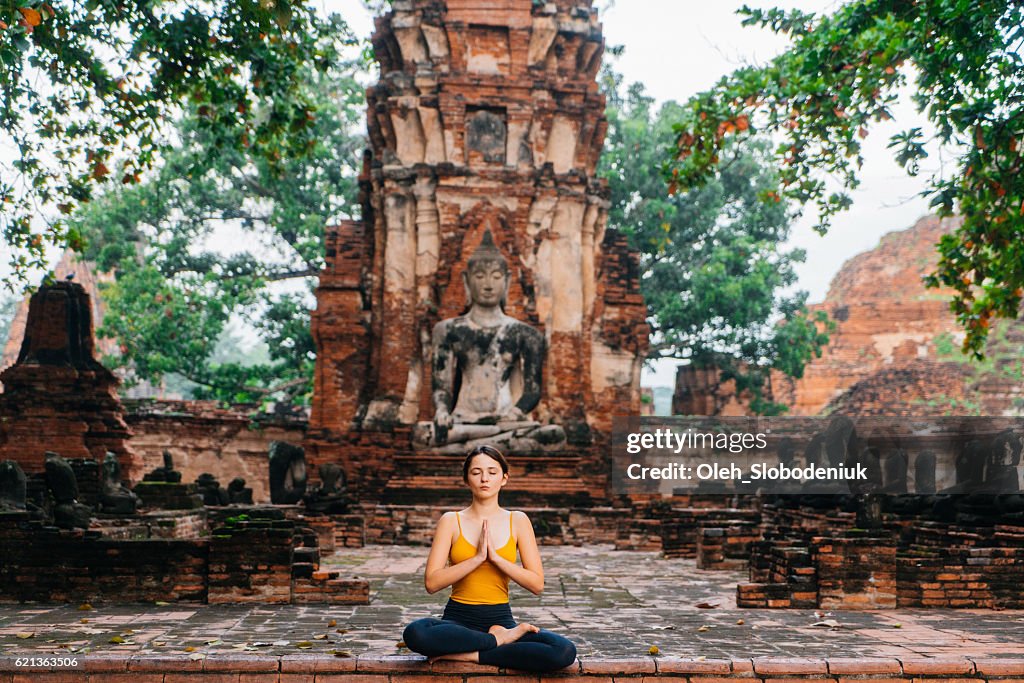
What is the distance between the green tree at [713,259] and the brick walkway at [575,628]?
17.5 m

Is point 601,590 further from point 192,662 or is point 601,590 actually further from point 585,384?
point 585,384

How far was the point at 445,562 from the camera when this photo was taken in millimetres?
4867

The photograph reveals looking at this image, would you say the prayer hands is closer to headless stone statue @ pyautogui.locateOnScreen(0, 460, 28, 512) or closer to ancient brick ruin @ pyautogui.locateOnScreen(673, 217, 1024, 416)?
headless stone statue @ pyautogui.locateOnScreen(0, 460, 28, 512)

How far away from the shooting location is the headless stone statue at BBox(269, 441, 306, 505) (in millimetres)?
13400

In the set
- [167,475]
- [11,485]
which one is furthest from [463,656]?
[167,475]

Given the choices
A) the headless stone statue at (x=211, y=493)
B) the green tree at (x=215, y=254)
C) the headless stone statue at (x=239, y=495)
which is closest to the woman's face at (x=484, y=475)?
the headless stone statue at (x=211, y=493)

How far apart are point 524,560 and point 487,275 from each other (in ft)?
37.2

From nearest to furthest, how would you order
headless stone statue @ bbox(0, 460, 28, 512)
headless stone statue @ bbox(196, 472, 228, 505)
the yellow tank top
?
the yellow tank top
headless stone statue @ bbox(0, 460, 28, 512)
headless stone statue @ bbox(196, 472, 228, 505)

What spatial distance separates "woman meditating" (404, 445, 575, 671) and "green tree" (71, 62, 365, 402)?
20.0m

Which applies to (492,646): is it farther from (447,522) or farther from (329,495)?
(329,495)

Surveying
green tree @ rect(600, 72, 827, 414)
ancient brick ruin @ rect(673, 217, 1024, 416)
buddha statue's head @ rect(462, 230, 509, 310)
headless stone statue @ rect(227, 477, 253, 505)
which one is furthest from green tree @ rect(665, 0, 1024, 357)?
ancient brick ruin @ rect(673, 217, 1024, 416)

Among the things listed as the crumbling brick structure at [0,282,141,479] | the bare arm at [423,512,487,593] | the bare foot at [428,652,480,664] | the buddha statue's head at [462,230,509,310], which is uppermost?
the buddha statue's head at [462,230,509,310]

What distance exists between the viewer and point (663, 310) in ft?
85.7

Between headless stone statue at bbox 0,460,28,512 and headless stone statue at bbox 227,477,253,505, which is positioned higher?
headless stone statue at bbox 0,460,28,512
